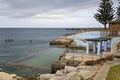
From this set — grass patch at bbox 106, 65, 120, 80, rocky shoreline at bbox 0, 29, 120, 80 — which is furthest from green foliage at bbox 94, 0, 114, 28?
grass patch at bbox 106, 65, 120, 80

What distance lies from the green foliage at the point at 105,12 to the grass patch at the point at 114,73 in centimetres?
4477

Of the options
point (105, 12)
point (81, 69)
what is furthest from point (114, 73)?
point (105, 12)

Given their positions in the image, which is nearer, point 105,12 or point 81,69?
point 81,69

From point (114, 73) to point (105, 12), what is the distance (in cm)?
4736

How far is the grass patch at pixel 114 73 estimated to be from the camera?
12725 millimetres

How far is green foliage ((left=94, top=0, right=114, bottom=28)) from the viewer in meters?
58.6

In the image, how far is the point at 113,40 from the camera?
1409 inches

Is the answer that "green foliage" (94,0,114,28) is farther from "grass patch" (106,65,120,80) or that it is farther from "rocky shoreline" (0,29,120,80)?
"grass patch" (106,65,120,80)

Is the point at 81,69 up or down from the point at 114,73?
down

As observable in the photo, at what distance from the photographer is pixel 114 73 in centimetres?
1380

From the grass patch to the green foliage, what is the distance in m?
44.8

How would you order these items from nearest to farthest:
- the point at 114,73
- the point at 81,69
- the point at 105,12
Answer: the point at 114,73 → the point at 81,69 → the point at 105,12

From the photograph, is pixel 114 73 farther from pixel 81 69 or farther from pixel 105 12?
pixel 105 12

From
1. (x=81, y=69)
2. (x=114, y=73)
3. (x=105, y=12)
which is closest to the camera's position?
(x=114, y=73)
